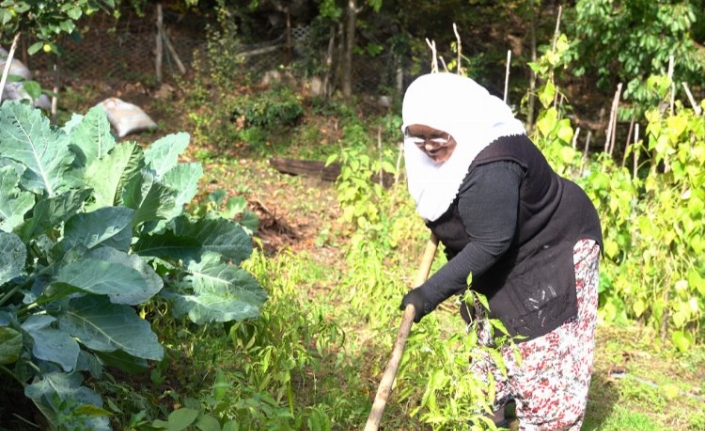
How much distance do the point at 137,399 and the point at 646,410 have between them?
2.98 metres

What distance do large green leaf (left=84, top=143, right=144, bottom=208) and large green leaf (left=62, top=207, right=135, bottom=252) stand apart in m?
0.24

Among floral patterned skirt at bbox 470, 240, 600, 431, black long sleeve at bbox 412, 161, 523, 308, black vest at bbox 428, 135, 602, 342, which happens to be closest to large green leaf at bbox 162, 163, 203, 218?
black vest at bbox 428, 135, 602, 342

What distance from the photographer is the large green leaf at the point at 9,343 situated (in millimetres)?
2580

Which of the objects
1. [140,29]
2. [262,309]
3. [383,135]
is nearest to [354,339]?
[262,309]

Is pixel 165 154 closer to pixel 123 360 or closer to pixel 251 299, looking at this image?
pixel 251 299

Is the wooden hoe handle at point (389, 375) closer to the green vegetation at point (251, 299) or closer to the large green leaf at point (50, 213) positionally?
the green vegetation at point (251, 299)

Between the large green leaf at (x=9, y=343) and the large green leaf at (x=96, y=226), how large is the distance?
1.76 ft

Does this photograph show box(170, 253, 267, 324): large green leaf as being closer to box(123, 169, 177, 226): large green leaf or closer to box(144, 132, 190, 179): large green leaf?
box(123, 169, 177, 226): large green leaf

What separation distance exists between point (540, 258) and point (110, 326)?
1642 mm

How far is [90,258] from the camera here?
287 cm

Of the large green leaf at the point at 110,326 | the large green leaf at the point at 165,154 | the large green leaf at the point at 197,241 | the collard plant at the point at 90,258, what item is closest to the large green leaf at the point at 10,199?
the collard plant at the point at 90,258

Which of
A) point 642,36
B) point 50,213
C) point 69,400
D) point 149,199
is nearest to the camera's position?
point 69,400

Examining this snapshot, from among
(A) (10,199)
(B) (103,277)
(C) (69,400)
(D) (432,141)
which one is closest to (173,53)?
(A) (10,199)

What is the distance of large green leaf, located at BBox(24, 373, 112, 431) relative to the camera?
2.64 m
